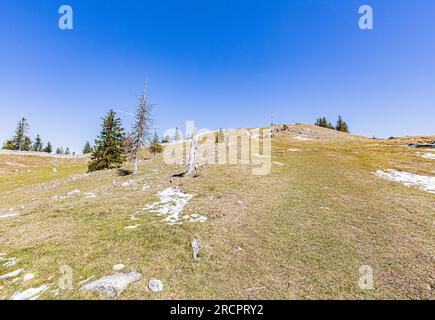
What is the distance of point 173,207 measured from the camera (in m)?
15.0

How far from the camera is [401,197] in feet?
55.6

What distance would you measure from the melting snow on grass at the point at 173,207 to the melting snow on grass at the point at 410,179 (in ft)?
73.2

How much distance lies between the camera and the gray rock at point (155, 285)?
669 cm

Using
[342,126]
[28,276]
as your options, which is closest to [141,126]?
[28,276]

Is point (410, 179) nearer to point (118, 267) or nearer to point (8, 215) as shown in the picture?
point (118, 267)

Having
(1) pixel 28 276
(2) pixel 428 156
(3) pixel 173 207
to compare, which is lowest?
(1) pixel 28 276

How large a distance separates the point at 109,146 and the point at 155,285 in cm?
3981

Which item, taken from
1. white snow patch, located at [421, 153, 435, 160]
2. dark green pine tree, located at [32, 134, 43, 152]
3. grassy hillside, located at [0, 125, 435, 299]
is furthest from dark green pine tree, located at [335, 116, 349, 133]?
dark green pine tree, located at [32, 134, 43, 152]

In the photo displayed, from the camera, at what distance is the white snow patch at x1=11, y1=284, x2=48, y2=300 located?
6.33 m

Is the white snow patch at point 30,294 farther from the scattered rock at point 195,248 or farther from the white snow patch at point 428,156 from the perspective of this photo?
the white snow patch at point 428,156
